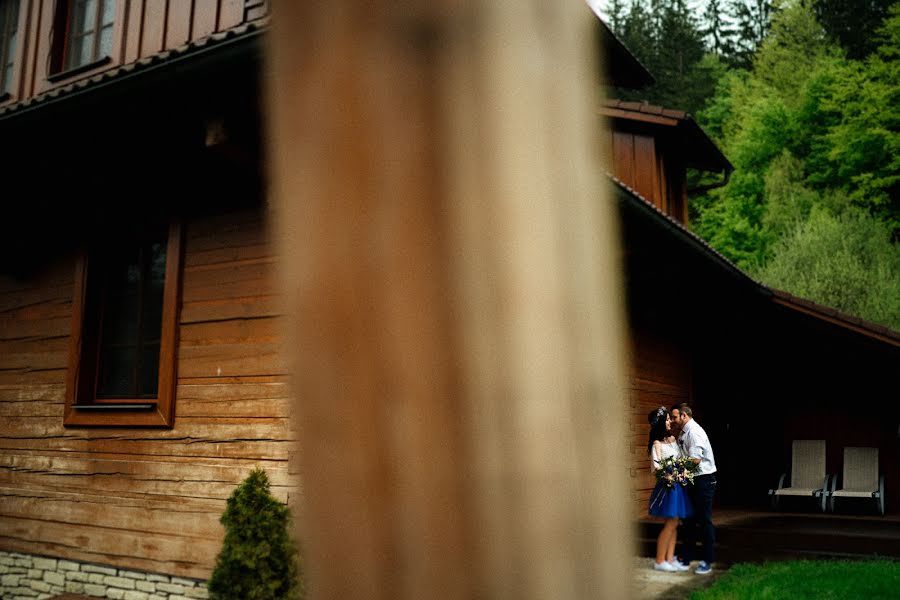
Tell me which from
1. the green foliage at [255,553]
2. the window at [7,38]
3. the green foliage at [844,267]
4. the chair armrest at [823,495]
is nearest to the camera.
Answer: the green foliage at [255,553]

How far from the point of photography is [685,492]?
7230mm

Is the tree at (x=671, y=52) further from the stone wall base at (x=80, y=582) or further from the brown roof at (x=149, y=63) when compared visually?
the stone wall base at (x=80, y=582)

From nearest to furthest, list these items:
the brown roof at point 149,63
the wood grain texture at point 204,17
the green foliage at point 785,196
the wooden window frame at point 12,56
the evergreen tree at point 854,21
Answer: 1. the brown roof at point 149,63
2. the wood grain texture at point 204,17
3. the wooden window frame at point 12,56
4. the green foliage at point 785,196
5. the evergreen tree at point 854,21

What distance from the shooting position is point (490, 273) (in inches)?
24.7

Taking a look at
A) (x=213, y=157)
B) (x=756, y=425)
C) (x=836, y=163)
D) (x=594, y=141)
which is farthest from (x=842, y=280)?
(x=594, y=141)

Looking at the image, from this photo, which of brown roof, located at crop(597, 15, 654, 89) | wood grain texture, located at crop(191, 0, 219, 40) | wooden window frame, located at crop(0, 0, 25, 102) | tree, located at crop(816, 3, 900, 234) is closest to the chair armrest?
brown roof, located at crop(597, 15, 654, 89)

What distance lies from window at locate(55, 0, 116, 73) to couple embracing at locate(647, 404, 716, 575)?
7790 millimetres

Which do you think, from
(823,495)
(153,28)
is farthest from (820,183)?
(153,28)

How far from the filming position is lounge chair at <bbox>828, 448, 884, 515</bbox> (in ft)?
37.3

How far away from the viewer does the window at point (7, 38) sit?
979 cm

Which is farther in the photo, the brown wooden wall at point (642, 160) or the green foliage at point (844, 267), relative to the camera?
the green foliage at point (844, 267)

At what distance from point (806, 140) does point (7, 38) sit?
90.0 ft

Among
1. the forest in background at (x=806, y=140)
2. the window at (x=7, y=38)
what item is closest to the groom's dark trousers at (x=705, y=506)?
the window at (x=7, y=38)

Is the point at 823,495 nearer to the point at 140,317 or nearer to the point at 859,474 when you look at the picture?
the point at 859,474
